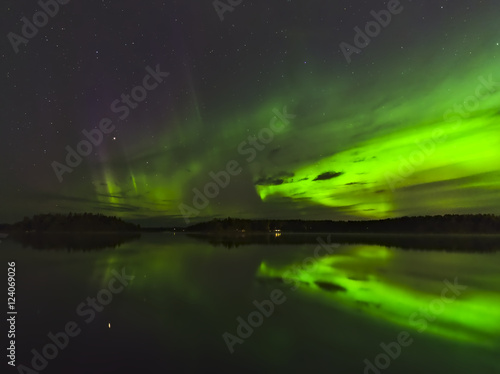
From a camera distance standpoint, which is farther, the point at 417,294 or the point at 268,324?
the point at 417,294

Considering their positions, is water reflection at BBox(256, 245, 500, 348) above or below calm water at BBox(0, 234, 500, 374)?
below

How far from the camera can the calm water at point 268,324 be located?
22.4ft

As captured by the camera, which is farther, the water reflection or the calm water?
the water reflection

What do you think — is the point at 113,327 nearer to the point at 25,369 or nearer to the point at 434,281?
the point at 25,369

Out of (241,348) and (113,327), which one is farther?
(113,327)

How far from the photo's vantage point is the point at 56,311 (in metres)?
10.5

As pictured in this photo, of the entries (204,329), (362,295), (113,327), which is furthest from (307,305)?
(113,327)

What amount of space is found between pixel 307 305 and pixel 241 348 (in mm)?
4004

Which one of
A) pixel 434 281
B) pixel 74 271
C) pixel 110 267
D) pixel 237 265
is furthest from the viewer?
pixel 237 265

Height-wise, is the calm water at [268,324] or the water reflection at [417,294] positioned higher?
the calm water at [268,324]

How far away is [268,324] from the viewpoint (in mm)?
9211

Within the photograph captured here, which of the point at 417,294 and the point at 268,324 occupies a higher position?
the point at 268,324

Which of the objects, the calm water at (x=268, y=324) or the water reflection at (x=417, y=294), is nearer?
the calm water at (x=268, y=324)

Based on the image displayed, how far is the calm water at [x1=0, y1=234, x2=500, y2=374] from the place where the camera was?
22.4ft
